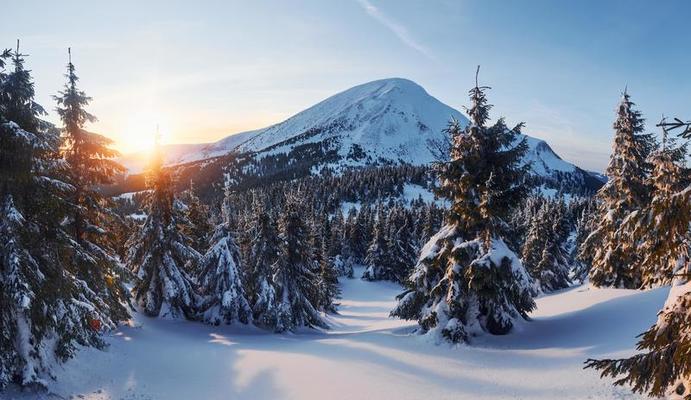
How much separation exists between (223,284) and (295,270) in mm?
6364

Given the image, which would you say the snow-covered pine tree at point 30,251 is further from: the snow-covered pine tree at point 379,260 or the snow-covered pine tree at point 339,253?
the snow-covered pine tree at point 339,253

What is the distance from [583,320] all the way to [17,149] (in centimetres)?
2314

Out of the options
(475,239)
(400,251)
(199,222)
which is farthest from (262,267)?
(400,251)

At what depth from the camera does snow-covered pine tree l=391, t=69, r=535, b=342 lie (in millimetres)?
18984

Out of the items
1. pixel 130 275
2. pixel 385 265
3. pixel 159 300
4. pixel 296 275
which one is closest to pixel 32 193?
pixel 130 275

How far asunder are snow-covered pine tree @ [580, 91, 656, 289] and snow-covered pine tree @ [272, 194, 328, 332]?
19755mm

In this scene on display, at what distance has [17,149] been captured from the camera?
11.9m

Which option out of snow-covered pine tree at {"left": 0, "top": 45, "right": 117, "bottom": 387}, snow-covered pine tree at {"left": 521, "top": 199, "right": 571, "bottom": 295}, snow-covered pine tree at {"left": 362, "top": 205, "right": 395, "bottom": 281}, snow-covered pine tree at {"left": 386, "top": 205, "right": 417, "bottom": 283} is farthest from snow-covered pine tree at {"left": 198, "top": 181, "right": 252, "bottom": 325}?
snow-covered pine tree at {"left": 362, "top": 205, "right": 395, "bottom": 281}

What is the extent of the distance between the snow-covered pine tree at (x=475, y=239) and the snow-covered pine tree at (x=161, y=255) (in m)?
14.5

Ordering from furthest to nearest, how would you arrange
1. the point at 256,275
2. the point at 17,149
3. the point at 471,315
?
the point at 256,275 < the point at 471,315 < the point at 17,149

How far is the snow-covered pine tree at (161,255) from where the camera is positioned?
1019 inches

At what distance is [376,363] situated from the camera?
18578 mm

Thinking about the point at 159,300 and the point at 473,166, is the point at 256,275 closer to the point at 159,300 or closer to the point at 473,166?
the point at 159,300

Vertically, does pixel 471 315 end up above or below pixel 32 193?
below
